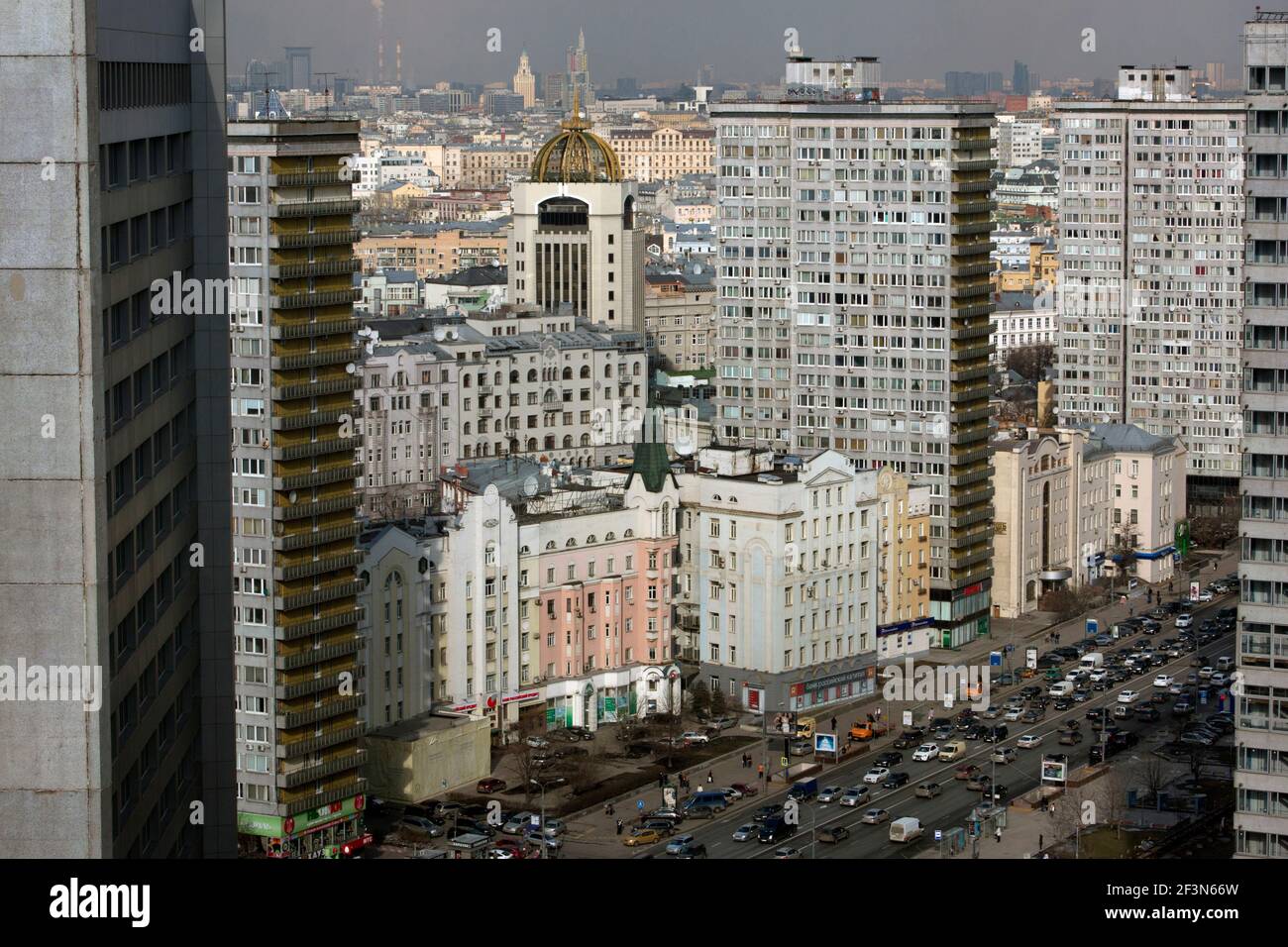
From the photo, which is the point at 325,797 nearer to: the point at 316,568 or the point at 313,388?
the point at 316,568

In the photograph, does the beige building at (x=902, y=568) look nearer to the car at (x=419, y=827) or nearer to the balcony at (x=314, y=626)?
the car at (x=419, y=827)

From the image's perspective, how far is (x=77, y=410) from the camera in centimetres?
1102

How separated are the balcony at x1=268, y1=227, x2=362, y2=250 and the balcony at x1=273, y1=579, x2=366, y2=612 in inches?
246

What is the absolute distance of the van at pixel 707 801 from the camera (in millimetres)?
46938

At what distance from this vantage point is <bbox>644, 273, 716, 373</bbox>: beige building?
102375mm

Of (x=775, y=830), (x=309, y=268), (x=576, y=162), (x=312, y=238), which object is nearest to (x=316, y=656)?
(x=309, y=268)

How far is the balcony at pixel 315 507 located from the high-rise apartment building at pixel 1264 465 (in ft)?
59.2

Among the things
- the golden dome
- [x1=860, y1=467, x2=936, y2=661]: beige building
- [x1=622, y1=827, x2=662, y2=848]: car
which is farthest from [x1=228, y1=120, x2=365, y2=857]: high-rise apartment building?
the golden dome

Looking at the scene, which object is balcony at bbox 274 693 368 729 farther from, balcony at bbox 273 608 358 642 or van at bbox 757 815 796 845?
van at bbox 757 815 796 845

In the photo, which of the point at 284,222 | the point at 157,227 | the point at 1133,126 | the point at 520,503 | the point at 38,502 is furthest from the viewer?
the point at 1133,126

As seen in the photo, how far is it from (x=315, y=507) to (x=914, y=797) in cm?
1358
